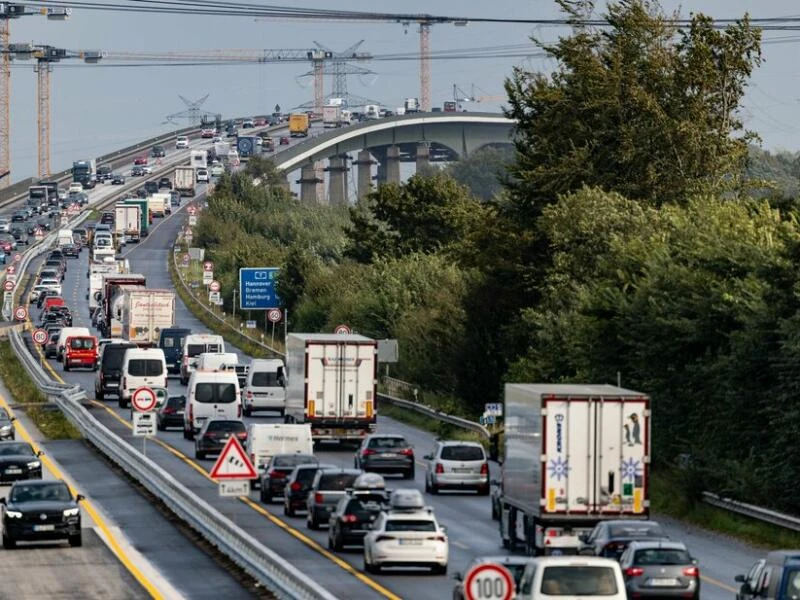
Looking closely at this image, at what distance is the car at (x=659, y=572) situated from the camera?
101ft

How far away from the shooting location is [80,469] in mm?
61000

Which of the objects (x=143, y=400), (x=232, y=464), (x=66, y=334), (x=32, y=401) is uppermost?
(x=66, y=334)

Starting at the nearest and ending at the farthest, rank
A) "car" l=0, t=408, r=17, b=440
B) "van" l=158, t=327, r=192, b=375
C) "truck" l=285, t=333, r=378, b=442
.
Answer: "truck" l=285, t=333, r=378, b=442
"car" l=0, t=408, r=17, b=440
"van" l=158, t=327, r=192, b=375

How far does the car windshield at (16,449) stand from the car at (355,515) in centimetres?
1804

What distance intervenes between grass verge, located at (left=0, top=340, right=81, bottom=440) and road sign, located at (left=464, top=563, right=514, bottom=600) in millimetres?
54627

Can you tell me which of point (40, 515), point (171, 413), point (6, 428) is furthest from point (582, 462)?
point (171, 413)

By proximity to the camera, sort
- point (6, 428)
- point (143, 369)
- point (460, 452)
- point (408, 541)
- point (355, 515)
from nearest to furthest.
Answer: point (408, 541), point (355, 515), point (460, 452), point (6, 428), point (143, 369)

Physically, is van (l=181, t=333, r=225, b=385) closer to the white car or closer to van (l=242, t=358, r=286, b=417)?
van (l=242, t=358, r=286, b=417)

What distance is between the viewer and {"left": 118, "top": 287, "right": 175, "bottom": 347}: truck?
339 ft

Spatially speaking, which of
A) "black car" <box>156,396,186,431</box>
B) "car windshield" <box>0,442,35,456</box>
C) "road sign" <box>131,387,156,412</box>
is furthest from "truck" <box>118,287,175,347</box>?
"road sign" <box>131,387,156,412</box>

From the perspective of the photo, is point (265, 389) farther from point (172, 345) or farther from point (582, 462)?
point (582, 462)

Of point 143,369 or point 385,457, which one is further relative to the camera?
point 143,369

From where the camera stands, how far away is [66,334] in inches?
4102

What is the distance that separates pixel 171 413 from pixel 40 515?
104 ft
